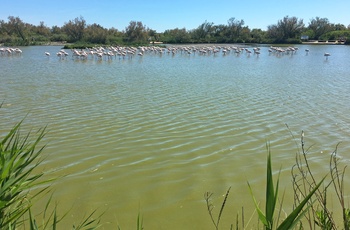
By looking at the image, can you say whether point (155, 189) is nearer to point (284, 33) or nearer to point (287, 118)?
point (287, 118)

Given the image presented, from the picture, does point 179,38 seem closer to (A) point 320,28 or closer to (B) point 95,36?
(B) point 95,36

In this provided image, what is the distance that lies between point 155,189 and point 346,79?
13.0 meters

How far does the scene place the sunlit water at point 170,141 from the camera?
348 cm

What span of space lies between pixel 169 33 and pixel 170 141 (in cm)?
7192

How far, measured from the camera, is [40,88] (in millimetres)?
10789

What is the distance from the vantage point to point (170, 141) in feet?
17.7

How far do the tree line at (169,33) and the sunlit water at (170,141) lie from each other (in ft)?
149

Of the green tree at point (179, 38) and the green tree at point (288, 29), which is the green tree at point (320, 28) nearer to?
the green tree at point (288, 29)

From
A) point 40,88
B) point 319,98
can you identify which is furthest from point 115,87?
point 319,98

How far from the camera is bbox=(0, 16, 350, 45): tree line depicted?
5491 centimetres

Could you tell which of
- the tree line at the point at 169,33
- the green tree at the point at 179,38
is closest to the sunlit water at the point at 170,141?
the tree line at the point at 169,33

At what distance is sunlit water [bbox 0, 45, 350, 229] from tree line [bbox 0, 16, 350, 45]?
4529 cm

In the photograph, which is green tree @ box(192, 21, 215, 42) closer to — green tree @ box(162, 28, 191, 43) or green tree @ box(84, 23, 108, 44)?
green tree @ box(162, 28, 191, 43)

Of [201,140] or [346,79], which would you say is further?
[346,79]
